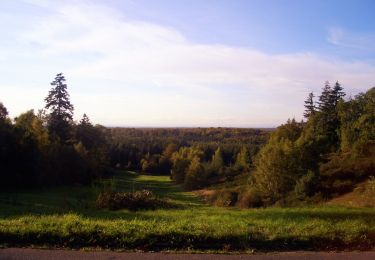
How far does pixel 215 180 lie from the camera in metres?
83.6

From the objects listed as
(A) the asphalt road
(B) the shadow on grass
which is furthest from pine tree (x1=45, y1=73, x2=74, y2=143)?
(A) the asphalt road

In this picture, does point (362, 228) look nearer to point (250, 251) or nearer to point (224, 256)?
point (250, 251)

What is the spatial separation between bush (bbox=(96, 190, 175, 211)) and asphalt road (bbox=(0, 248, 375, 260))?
10.1 meters

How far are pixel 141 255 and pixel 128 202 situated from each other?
10.7 m

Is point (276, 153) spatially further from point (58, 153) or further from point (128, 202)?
point (128, 202)

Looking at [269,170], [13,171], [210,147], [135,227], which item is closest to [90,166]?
[13,171]

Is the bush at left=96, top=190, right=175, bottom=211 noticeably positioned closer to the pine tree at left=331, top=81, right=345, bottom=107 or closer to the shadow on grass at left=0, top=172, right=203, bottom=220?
the shadow on grass at left=0, top=172, right=203, bottom=220

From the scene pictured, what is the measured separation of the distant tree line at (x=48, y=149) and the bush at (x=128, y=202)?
2466 cm

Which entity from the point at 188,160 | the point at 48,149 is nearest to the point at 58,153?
the point at 48,149

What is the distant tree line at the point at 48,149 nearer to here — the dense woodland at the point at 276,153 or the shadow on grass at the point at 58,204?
the dense woodland at the point at 276,153

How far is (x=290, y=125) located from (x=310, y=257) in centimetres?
4875

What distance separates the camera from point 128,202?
18375mm

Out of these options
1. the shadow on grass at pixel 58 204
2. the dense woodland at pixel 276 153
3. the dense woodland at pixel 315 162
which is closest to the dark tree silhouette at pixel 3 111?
the dense woodland at pixel 276 153

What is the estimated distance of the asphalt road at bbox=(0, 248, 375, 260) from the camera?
7637mm
